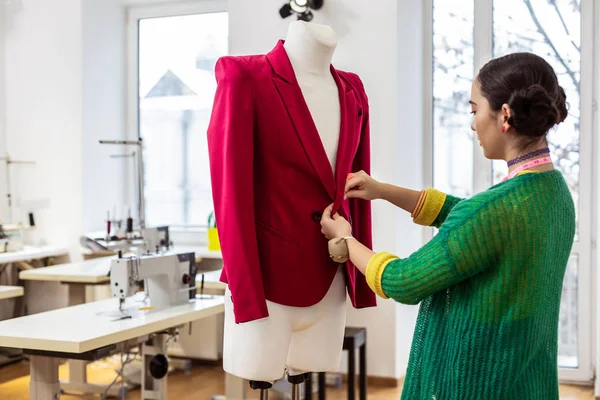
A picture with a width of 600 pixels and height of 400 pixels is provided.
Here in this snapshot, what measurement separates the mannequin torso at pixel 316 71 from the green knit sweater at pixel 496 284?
→ 1.63 feet

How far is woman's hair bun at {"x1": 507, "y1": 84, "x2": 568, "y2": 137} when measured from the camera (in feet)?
4.64

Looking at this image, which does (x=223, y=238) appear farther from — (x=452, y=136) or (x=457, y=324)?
(x=452, y=136)

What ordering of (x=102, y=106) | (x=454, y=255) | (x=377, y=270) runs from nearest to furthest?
(x=454, y=255)
(x=377, y=270)
(x=102, y=106)

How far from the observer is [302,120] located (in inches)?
70.8

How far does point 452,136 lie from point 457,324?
129 inches

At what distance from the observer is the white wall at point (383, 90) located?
13.9ft

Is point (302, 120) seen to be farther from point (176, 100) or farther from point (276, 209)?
point (176, 100)

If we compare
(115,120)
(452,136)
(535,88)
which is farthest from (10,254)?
(535,88)

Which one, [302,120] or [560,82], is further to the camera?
[560,82]

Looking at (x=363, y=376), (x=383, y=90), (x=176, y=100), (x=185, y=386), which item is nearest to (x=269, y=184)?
(x=363, y=376)

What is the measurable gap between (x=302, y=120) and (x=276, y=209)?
0.77 ft

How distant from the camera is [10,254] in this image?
4.60 m

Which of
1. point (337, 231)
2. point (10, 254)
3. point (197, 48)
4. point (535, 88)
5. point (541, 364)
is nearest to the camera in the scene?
point (535, 88)

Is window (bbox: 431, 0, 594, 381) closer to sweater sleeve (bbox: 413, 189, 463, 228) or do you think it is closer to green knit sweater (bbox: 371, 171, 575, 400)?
sweater sleeve (bbox: 413, 189, 463, 228)
